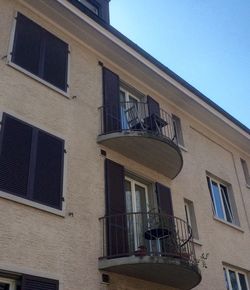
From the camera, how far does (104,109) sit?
12633 mm

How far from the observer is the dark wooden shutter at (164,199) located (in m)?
12.4

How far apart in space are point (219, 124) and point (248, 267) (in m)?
5.67

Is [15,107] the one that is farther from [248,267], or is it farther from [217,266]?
[248,267]

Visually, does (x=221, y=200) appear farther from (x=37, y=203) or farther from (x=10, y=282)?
(x=10, y=282)

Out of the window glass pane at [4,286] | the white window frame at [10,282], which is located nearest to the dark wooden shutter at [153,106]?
the white window frame at [10,282]

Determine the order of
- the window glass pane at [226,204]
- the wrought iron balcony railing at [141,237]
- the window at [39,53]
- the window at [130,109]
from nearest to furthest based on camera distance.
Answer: the wrought iron balcony railing at [141,237], the window at [39,53], the window at [130,109], the window glass pane at [226,204]

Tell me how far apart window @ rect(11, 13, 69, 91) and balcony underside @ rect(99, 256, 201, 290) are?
16.0 ft

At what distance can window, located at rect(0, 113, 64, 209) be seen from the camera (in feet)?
30.0

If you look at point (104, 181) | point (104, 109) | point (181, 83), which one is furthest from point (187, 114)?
point (104, 181)

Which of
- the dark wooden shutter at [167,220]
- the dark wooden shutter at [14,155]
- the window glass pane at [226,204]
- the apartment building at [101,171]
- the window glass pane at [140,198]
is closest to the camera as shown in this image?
the dark wooden shutter at [14,155]

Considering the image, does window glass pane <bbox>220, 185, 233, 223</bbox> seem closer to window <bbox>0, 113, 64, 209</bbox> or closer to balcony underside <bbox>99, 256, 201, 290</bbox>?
balcony underside <bbox>99, 256, 201, 290</bbox>

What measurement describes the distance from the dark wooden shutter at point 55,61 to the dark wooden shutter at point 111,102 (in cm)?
144

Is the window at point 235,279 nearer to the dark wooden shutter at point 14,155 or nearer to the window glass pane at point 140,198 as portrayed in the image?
the window glass pane at point 140,198

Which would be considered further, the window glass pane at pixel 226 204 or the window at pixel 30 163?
the window glass pane at pixel 226 204
